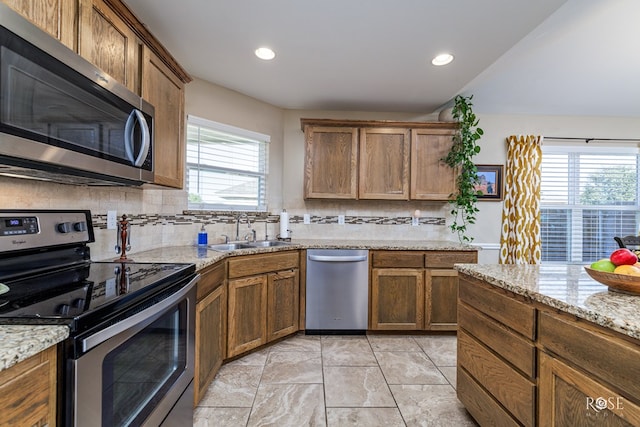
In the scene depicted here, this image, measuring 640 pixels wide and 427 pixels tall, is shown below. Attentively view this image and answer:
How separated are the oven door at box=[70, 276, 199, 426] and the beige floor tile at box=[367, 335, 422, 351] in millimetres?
1664

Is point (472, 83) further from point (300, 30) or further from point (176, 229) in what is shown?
point (176, 229)

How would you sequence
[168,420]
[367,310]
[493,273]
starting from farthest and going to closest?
[367,310], [493,273], [168,420]

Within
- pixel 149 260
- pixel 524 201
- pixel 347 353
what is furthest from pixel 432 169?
pixel 149 260

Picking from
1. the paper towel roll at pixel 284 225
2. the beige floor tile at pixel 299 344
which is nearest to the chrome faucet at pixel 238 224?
the paper towel roll at pixel 284 225

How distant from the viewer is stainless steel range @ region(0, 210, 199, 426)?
0.81 m

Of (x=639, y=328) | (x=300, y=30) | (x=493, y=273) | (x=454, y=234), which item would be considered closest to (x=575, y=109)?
(x=454, y=234)

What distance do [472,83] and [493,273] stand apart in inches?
85.0

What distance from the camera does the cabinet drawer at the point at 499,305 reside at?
4.01ft

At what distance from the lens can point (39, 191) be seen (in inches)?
54.4

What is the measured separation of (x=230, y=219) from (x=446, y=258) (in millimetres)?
2176

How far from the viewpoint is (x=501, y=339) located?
4.55 feet

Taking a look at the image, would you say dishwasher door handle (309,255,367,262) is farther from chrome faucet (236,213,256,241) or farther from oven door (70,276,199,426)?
oven door (70,276,199,426)

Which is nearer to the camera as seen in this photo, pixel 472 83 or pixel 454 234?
pixel 472 83

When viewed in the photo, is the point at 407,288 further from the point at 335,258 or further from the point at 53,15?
the point at 53,15
